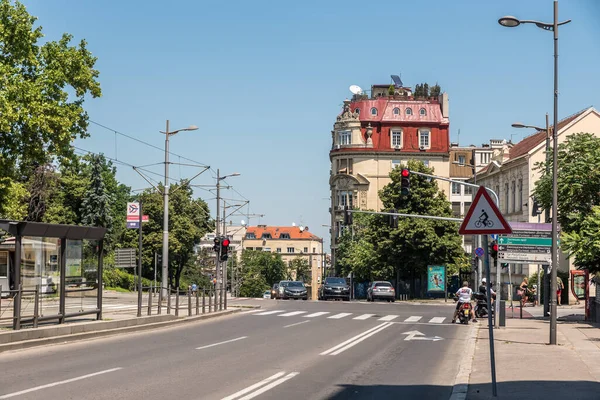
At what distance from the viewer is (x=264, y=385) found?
1328 cm

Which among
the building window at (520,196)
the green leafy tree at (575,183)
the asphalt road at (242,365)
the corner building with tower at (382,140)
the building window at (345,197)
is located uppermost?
the corner building with tower at (382,140)

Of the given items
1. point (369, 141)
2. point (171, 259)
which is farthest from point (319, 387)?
point (369, 141)

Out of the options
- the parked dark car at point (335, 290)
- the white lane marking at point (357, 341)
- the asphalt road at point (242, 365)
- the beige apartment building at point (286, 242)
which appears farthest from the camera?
the beige apartment building at point (286, 242)

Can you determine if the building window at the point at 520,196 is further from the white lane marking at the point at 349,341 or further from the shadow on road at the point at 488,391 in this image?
the shadow on road at the point at 488,391

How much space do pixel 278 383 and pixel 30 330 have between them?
7966 millimetres

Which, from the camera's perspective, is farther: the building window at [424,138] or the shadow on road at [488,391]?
the building window at [424,138]

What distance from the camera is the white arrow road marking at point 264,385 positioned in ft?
39.3

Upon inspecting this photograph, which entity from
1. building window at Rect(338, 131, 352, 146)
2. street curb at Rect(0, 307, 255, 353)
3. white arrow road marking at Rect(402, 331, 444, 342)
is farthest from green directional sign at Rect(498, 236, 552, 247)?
building window at Rect(338, 131, 352, 146)

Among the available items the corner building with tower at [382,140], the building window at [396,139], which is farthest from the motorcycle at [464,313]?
the building window at [396,139]

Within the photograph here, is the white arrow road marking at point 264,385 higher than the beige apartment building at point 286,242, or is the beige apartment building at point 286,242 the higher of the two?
the beige apartment building at point 286,242

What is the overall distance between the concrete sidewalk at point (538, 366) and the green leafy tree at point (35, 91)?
17758 millimetres

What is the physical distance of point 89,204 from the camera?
266 ft

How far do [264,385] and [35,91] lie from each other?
2186 cm

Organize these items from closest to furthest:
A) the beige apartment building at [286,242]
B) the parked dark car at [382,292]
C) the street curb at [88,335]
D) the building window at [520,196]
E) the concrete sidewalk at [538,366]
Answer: the concrete sidewalk at [538,366]
the street curb at [88,335]
the parked dark car at [382,292]
the building window at [520,196]
the beige apartment building at [286,242]
